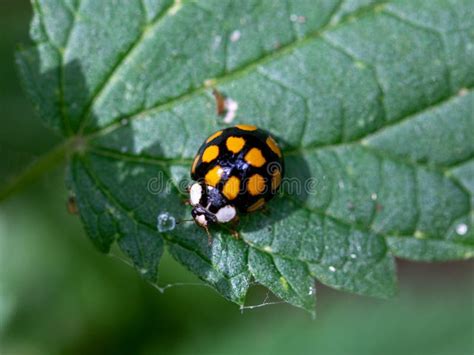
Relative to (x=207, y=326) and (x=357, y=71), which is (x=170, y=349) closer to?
(x=207, y=326)

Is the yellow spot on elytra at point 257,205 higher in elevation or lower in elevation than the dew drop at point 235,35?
lower

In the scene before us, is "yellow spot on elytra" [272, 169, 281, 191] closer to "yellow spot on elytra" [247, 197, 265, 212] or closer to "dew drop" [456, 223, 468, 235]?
"yellow spot on elytra" [247, 197, 265, 212]

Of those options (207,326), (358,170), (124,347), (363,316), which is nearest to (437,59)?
(358,170)

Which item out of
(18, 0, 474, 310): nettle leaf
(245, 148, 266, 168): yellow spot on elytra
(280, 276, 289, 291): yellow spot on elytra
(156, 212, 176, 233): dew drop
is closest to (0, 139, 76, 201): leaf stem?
(18, 0, 474, 310): nettle leaf

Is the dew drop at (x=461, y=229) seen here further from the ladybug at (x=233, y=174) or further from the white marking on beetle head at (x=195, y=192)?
the white marking on beetle head at (x=195, y=192)

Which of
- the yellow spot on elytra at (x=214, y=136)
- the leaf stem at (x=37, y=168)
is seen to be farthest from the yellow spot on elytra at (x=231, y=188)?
the leaf stem at (x=37, y=168)

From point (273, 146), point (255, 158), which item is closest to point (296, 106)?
point (273, 146)

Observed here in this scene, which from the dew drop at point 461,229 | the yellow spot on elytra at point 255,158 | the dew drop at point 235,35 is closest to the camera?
the yellow spot on elytra at point 255,158
